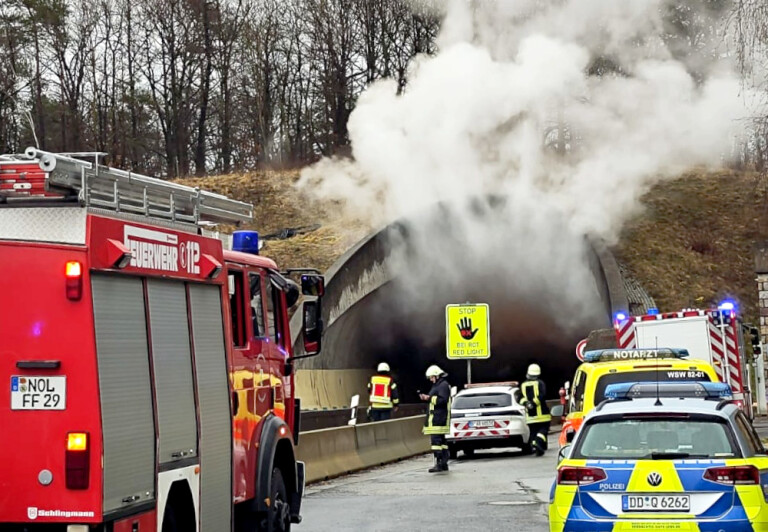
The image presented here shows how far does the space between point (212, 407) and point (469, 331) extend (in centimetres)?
2526

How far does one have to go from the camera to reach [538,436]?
26.2 meters

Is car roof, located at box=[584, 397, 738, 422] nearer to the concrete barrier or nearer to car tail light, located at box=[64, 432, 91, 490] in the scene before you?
car tail light, located at box=[64, 432, 91, 490]

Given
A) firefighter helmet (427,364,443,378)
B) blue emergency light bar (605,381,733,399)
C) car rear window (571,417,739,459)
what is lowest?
car rear window (571,417,739,459)

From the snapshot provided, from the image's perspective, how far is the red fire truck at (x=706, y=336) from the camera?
26172 millimetres

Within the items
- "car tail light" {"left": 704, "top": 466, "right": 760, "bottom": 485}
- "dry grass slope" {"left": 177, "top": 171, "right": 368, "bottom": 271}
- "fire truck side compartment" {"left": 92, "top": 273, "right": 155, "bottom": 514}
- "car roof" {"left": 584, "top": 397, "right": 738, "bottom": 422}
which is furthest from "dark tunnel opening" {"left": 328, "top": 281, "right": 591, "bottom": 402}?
"fire truck side compartment" {"left": 92, "top": 273, "right": 155, "bottom": 514}

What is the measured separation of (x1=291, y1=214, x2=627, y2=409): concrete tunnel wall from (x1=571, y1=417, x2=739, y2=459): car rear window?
2317cm

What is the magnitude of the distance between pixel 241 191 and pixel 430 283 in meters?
21.2

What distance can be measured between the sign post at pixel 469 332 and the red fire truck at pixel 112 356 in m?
24.4

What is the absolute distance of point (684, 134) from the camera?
40.6 m

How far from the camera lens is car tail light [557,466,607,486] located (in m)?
10.0

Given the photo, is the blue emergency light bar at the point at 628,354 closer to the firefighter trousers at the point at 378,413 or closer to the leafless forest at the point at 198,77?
the firefighter trousers at the point at 378,413

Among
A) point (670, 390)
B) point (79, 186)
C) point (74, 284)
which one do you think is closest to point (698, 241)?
point (670, 390)

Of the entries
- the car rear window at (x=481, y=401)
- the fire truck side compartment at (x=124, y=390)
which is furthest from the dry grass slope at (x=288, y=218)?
the fire truck side compartment at (x=124, y=390)

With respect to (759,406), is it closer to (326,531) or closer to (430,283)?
(430,283)
